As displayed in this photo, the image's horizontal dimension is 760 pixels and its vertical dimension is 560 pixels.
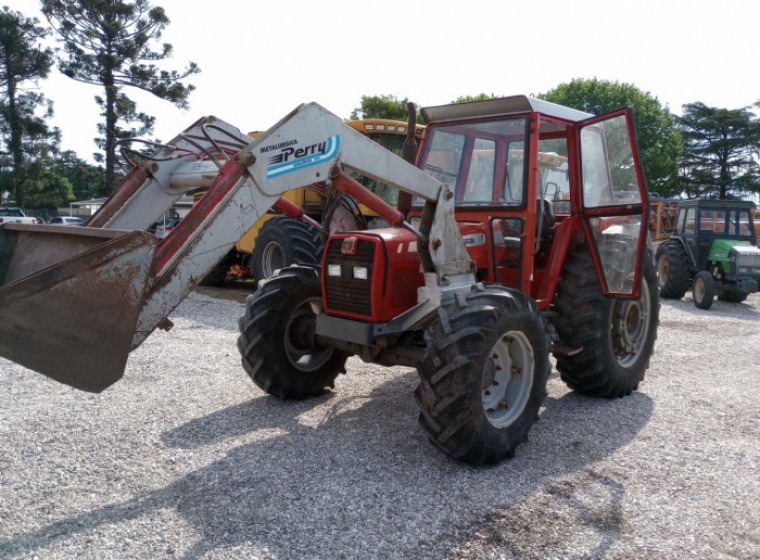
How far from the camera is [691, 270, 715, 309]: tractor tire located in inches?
485

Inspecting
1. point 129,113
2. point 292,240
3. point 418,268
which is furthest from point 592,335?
point 129,113

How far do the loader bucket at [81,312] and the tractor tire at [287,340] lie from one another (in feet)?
6.49

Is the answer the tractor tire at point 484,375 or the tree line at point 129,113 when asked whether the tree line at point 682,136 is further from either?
the tractor tire at point 484,375

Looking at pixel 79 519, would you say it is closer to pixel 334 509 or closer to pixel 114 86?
pixel 334 509

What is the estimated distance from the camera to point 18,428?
4672mm

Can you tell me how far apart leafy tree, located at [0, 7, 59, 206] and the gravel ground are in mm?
29950

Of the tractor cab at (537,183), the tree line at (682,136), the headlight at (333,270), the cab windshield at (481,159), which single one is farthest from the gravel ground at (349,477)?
the tree line at (682,136)

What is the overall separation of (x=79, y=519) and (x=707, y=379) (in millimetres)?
6000

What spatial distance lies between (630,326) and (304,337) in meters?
3.12

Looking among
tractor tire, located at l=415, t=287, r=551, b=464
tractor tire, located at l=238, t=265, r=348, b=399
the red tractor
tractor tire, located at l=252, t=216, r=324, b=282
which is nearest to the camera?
tractor tire, located at l=415, t=287, r=551, b=464

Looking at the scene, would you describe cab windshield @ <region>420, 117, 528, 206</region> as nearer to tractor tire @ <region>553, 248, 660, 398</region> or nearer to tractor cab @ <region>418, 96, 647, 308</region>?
tractor cab @ <region>418, 96, 647, 308</region>

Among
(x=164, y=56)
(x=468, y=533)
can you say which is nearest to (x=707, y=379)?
(x=468, y=533)

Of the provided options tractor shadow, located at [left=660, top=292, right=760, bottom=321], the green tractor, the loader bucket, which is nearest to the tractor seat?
the loader bucket

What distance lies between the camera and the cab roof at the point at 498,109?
502 cm
